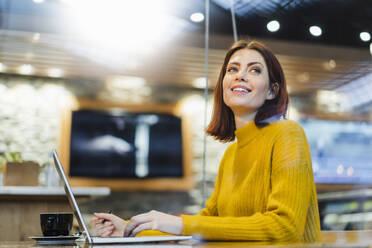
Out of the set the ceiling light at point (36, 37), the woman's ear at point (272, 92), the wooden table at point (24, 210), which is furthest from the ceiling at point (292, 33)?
the wooden table at point (24, 210)

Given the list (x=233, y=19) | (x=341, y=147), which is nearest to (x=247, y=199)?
(x=233, y=19)

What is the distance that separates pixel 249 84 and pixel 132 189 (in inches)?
112

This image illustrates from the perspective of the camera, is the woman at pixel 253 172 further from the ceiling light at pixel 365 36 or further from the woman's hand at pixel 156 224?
the ceiling light at pixel 365 36

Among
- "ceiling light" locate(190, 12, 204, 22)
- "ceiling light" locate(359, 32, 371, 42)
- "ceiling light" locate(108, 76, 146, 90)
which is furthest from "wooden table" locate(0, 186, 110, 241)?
"ceiling light" locate(108, 76, 146, 90)

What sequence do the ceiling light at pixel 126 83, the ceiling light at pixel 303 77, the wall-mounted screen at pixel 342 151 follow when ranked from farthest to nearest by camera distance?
the ceiling light at pixel 126 83 → the wall-mounted screen at pixel 342 151 → the ceiling light at pixel 303 77

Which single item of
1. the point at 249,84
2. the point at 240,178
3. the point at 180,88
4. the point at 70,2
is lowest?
the point at 240,178

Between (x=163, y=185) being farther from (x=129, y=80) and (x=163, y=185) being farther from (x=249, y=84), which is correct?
(x=249, y=84)

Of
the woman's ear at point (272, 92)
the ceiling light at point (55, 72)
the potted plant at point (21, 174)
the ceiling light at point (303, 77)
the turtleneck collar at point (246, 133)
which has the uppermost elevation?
the ceiling light at point (55, 72)

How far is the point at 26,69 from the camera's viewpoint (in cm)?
310

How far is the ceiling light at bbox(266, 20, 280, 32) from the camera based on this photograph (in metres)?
1.68

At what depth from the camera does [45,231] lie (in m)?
0.84

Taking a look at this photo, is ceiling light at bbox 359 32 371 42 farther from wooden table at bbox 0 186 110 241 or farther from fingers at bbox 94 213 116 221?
fingers at bbox 94 213 116 221

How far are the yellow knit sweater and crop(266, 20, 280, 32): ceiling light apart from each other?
771mm

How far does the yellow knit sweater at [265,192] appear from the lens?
0.75 metres
